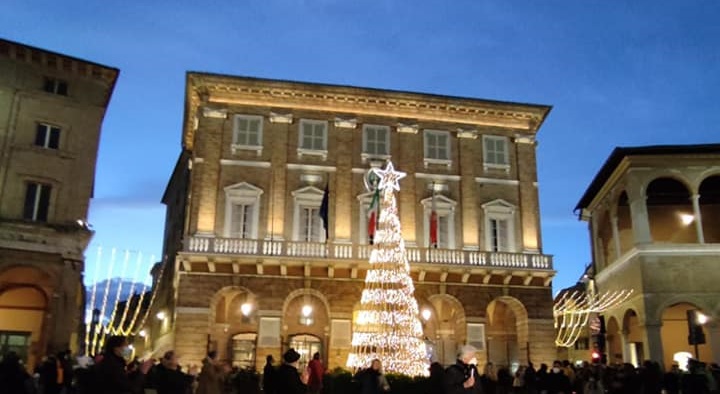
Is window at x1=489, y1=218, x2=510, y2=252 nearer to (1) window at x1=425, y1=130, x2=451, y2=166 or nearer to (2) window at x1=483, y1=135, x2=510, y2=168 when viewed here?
(2) window at x1=483, y1=135, x2=510, y2=168

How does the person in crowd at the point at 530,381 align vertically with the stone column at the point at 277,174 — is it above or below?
below

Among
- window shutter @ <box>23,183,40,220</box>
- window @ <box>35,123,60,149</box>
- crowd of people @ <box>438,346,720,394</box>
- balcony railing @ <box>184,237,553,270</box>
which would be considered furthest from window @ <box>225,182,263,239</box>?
crowd of people @ <box>438,346,720,394</box>

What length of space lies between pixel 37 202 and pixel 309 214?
11031 millimetres

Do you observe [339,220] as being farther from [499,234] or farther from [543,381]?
[543,381]

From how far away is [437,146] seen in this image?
3094 centimetres

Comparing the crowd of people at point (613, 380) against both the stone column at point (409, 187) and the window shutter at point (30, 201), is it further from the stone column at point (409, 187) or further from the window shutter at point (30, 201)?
the window shutter at point (30, 201)

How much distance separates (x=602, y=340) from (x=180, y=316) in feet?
60.6

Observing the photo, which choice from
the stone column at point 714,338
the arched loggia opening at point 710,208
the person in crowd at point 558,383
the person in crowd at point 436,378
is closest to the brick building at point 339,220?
the stone column at point 714,338

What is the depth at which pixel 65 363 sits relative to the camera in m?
15.8

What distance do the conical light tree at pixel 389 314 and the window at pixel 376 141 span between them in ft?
27.0

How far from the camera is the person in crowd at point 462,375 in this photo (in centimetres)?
802

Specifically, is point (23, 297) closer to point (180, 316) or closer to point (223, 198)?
point (180, 316)

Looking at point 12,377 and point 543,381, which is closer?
point 12,377

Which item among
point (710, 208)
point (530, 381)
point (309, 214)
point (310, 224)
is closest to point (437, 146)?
point (309, 214)
